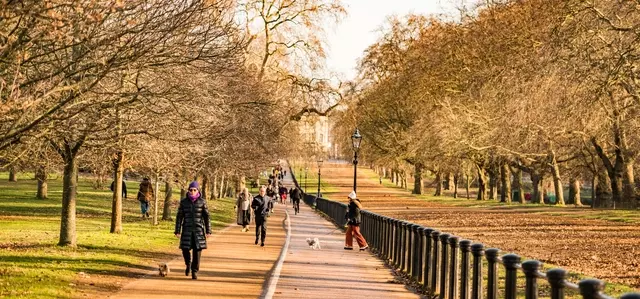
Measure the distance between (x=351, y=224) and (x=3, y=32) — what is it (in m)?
19.1

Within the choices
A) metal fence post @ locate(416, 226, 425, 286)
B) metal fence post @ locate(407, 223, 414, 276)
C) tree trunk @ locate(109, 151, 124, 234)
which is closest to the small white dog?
tree trunk @ locate(109, 151, 124, 234)

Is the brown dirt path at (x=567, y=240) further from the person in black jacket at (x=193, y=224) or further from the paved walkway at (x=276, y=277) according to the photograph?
the person in black jacket at (x=193, y=224)

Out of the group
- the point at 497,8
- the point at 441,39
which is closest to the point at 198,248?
the point at 497,8

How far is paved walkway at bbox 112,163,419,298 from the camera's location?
59.2 feet

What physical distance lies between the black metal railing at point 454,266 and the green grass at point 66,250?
17.3 feet

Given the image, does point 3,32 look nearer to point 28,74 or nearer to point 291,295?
point 28,74

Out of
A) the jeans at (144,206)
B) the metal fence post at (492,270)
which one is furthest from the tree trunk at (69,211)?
the jeans at (144,206)

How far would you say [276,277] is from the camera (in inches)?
840

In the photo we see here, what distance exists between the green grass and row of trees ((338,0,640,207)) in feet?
41.9

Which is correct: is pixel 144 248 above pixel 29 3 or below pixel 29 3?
below

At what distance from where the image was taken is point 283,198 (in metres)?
110

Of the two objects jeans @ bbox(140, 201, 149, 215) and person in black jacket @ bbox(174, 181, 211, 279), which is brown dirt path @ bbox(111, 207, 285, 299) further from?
jeans @ bbox(140, 201, 149, 215)

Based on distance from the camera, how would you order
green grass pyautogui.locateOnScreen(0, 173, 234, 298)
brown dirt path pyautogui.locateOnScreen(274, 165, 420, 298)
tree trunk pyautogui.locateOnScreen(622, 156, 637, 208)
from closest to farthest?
brown dirt path pyautogui.locateOnScreen(274, 165, 420, 298) < green grass pyautogui.locateOnScreen(0, 173, 234, 298) < tree trunk pyautogui.locateOnScreen(622, 156, 637, 208)

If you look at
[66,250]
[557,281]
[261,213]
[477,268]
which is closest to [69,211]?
[66,250]
